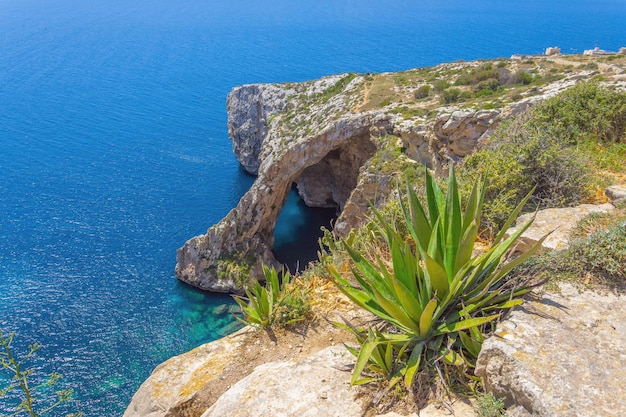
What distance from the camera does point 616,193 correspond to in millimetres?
6703

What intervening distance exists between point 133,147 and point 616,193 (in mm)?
52845

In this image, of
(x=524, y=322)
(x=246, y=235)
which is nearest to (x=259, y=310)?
(x=524, y=322)

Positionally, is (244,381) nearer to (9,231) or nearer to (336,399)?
(336,399)

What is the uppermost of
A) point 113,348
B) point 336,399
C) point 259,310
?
point 336,399

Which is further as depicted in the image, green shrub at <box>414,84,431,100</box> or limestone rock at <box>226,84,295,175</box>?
limestone rock at <box>226,84,295,175</box>

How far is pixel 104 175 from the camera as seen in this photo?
150ft

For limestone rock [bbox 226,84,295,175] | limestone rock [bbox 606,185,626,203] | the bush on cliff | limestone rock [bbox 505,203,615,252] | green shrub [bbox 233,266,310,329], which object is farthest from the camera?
limestone rock [bbox 226,84,295,175]

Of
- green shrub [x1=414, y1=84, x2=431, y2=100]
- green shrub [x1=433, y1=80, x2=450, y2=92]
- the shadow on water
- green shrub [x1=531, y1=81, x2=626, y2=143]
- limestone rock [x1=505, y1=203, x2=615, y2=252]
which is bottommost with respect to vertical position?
the shadow on water

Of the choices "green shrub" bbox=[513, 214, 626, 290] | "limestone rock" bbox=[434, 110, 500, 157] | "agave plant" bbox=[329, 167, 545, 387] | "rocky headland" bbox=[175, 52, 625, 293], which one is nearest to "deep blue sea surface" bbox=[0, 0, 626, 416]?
"rocky headland" bbox=[175, 52, 625, 293]

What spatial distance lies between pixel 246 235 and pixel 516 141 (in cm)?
2443

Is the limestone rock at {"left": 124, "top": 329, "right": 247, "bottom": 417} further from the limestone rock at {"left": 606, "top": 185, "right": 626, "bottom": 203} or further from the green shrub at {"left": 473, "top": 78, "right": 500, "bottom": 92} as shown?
the green shrub at {"left": 473, "top": 78, "right": 500, "bottom": 92}

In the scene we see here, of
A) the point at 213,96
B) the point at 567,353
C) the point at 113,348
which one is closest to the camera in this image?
the point at 567,353

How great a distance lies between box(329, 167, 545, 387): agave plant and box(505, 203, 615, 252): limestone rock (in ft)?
2.79

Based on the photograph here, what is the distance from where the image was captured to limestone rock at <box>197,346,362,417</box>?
430 cm
